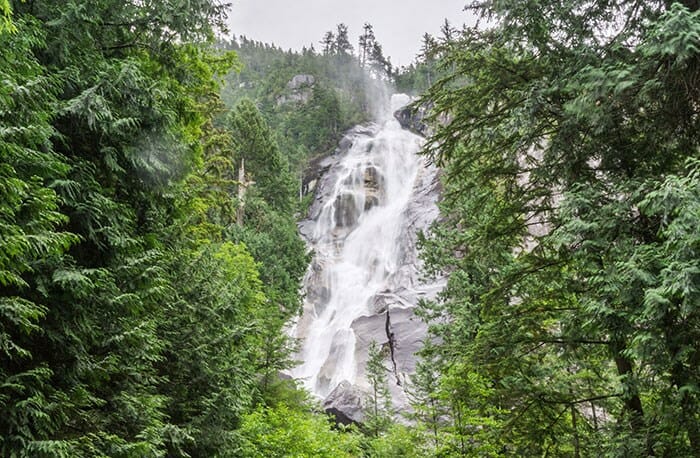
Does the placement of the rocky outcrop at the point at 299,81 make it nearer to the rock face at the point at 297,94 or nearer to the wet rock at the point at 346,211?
the rock face at the point at 297,94

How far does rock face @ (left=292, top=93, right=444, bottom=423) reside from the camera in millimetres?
25547

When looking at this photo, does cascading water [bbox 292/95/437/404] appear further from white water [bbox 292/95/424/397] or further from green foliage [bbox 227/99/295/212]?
green foliage [bbox 227/99/295/212]

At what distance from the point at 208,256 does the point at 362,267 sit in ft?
92.3

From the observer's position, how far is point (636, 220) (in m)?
5.45

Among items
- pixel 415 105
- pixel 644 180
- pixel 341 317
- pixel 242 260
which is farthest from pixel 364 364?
pixel 644 180

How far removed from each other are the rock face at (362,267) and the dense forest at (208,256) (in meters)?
8.72

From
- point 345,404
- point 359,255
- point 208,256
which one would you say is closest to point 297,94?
point 359,255

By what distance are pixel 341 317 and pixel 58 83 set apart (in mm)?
27793

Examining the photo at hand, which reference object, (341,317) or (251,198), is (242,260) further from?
(341,317)

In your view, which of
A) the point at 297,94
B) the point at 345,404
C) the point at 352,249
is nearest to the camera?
the point at 345,404

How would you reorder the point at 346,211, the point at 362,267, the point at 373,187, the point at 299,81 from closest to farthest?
the point at 362,267
the point at 346,211
the point at 373,187
the point at 299,81

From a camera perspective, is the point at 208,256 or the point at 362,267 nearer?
the point at 208,256

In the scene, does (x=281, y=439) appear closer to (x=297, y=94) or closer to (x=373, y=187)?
(x=373, y=187)

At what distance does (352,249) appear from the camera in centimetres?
3953
